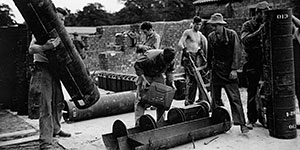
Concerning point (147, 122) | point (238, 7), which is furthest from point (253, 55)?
point (238, 7)

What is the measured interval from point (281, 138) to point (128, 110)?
10.7ft

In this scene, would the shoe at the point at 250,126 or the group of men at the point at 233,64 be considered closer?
the group of men at the point at 233,64

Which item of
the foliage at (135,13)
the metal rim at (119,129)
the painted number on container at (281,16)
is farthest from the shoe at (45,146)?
the foliage at (135,13)

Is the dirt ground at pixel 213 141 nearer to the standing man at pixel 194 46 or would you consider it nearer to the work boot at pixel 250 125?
the work boot at pixel 250 125

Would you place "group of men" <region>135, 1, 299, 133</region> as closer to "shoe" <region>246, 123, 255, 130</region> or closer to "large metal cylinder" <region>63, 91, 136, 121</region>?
"shoe" <region>246, 123, 255, 130</region>

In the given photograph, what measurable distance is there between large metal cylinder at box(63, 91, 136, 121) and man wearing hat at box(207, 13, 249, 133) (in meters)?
2.19

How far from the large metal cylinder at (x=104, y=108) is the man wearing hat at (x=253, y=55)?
2.55 metres

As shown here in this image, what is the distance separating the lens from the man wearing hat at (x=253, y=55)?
5941mm

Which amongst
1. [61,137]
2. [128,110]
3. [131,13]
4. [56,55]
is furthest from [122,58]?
[131,13]

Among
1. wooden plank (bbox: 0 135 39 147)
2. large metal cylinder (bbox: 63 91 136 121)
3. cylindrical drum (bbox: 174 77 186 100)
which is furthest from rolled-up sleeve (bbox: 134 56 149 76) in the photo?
cylindrical drum (bbox: 174 77 186 100)

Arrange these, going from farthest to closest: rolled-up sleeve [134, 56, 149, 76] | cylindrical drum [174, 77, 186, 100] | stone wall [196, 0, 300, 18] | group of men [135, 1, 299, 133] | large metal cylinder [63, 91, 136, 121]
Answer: stone wall [196, 0, 300, 18] → cylindrical drum [174, 77, 186, 100] → large metal cylinder [63, 91, 136, 121] → group of men [135, 1, 299, 133] → rolled-up sleeve [134, 56, 149, 76]

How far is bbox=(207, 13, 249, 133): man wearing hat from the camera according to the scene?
5865 millimetres

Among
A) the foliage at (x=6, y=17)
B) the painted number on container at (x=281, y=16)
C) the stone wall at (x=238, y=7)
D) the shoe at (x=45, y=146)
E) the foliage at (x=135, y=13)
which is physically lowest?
the shoe at (x=45, y=146)

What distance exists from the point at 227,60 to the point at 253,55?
44 cm
